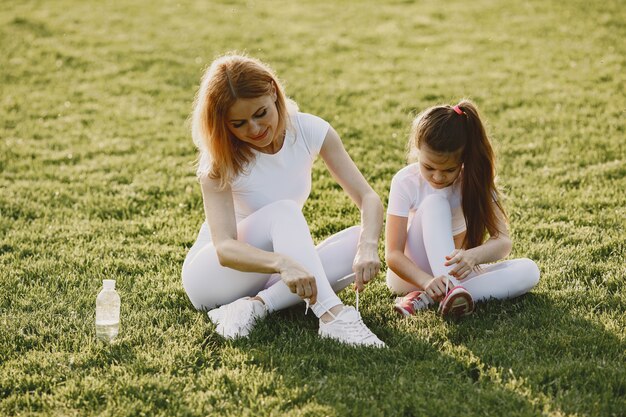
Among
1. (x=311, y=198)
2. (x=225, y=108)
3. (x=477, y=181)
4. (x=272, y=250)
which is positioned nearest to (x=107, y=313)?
(x=272, y=250)

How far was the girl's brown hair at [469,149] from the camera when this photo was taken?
452cm

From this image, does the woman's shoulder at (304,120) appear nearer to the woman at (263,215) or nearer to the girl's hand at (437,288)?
the woman at (263,215)

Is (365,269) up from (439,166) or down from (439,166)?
down

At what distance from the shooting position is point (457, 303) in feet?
14.5

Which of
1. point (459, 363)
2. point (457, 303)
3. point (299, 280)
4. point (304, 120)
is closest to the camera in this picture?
point (459, 363)

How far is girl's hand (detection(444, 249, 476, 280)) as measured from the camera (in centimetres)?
444

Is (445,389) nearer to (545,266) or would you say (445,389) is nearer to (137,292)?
(545,266)

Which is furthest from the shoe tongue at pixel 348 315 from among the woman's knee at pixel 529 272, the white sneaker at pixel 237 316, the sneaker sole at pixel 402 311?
the woman's knee at pixel 529 272

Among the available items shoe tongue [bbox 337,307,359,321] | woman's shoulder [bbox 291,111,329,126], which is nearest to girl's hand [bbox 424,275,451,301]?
shoe tongue [bbox 337,307,359,321]

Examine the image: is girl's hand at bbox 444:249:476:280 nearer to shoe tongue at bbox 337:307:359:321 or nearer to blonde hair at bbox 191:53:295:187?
shoe tongue at bbox 337:307:359:321

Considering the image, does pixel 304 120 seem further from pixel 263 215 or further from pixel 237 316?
pixel 237 316

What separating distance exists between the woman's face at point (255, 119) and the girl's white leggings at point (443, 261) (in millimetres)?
1022

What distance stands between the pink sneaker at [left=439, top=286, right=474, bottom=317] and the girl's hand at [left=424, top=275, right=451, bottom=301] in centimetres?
5

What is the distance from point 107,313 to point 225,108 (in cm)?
140
